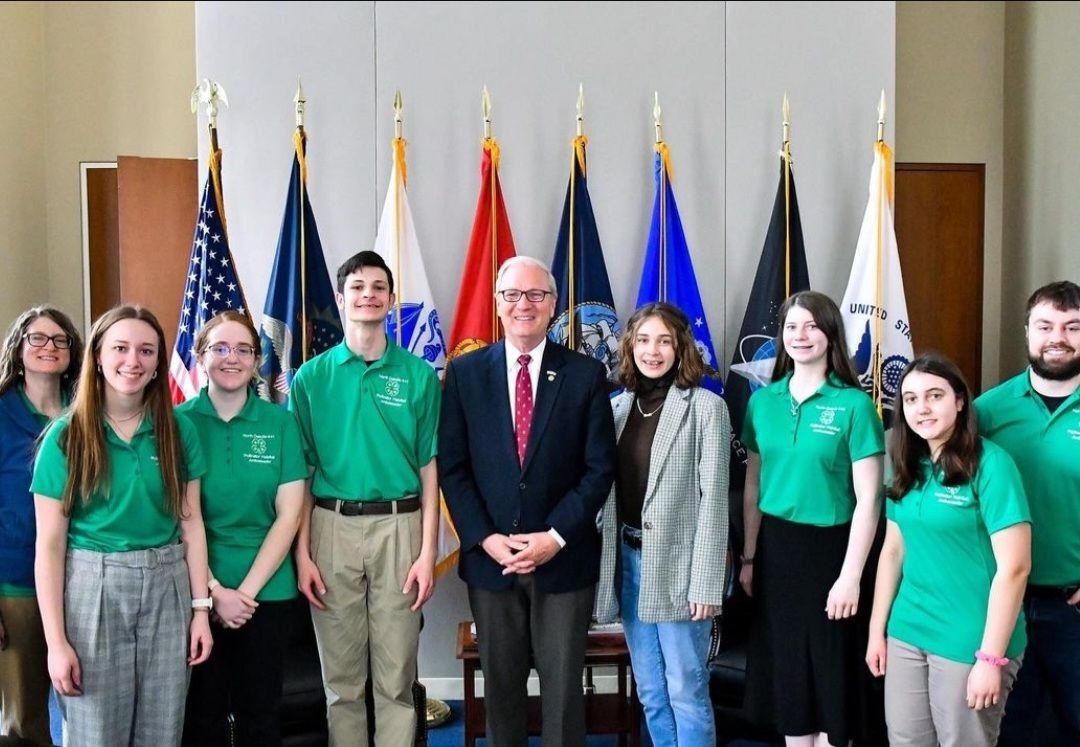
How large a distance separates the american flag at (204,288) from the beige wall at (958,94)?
3.12 meters

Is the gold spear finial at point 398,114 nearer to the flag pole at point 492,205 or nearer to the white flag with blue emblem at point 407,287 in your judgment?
the white flag with blue emblem at point 407,287

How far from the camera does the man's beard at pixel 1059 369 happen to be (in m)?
2.30

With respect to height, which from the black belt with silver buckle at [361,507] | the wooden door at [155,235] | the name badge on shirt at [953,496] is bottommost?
the black belt with silver buckle at [361,507]

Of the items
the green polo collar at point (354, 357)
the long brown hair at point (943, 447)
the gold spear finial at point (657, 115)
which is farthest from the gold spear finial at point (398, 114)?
the long brown hair at point (943, 447)

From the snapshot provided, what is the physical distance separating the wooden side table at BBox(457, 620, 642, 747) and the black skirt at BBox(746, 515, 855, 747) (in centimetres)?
59

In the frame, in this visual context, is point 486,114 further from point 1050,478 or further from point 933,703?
point 933,703

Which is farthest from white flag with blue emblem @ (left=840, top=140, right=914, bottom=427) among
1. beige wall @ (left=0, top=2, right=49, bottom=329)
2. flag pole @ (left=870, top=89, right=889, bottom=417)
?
beige wall @ (left=0, top=2, right=49, bottom=329)

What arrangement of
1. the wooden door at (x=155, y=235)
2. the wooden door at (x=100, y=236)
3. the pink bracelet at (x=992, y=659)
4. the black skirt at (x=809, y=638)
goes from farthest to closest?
1. the wooden door at (x=100, y=236)
2. the wooden door at (x=155, y=235)
3. the black skirt at (x=809, y=638)
4. the pink bracelet at (x=992, y=659)

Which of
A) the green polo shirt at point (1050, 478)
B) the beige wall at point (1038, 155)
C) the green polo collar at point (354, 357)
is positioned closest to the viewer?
the green polo shirt at point (1050, 478)

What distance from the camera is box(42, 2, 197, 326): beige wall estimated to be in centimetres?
428

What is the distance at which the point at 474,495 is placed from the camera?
2.41 m

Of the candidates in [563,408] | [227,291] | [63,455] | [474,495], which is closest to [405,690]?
[474,495]

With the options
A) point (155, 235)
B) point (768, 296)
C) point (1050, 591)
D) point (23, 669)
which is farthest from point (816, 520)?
point (155, 235)

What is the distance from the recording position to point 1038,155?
3.86 metres
